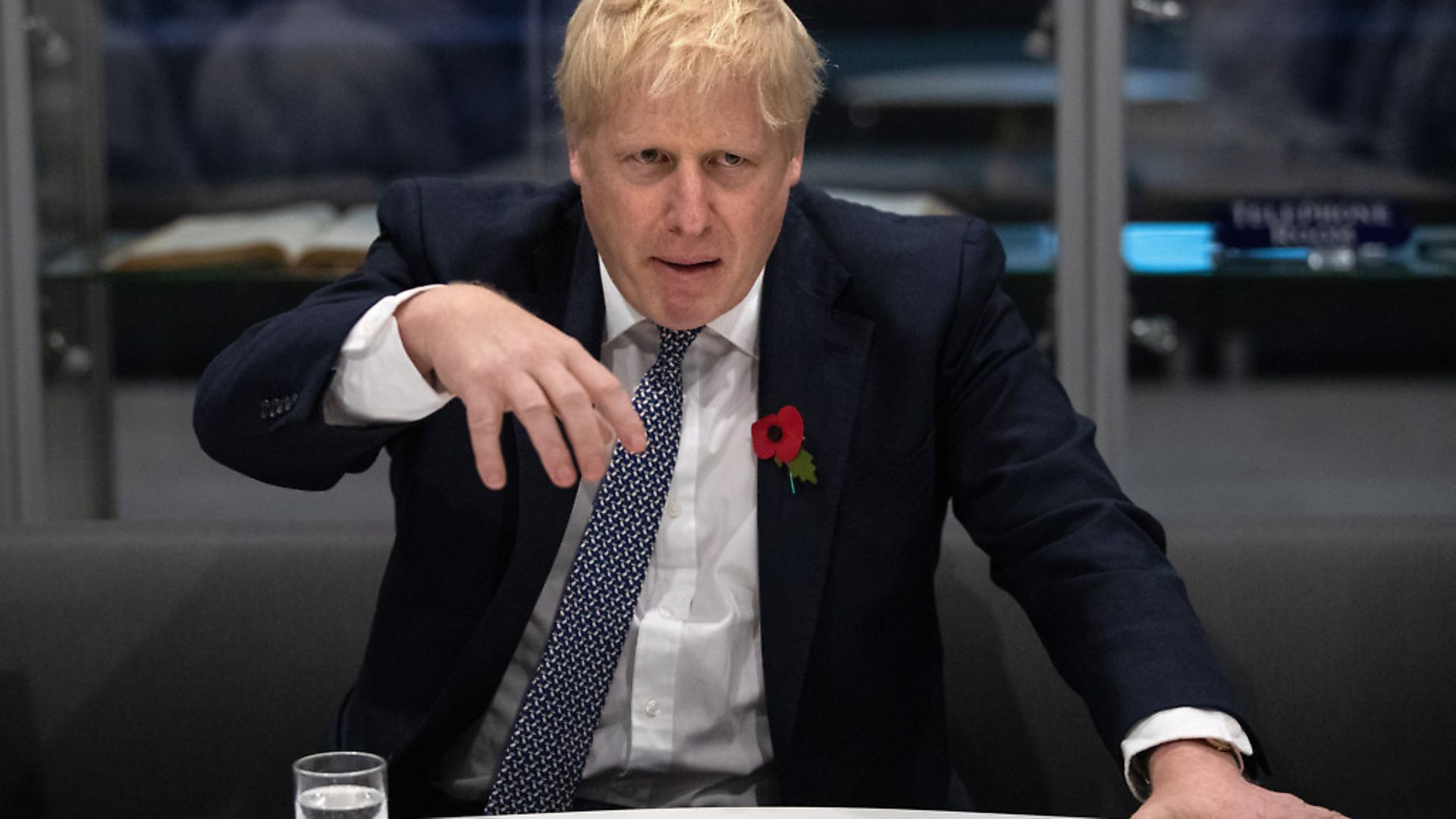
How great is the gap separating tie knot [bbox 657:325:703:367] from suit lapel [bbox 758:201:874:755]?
0.26ft

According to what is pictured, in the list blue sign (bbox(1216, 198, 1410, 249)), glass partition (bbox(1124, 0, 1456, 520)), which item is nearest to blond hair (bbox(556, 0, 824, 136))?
glass partition (bbox(1124, 0, 1456, 520))

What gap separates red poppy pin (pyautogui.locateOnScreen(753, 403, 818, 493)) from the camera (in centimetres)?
175

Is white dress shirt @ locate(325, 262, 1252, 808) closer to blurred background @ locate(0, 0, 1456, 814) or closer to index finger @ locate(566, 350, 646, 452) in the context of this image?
index finger @ locate(566, 350, 646, 452)

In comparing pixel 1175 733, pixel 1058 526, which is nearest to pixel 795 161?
pixel 1058 526

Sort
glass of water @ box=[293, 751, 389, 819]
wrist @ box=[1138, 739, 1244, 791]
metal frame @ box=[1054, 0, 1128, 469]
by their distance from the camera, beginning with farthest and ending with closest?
metal frame @ box=[1054, 0, 1128, 469]
wrist @ box=[1138, 739, 1244, 791]
glass of water @ box=[293, 751, 389, 819]

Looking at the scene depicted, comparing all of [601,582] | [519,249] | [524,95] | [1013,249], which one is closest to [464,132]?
[524,95]

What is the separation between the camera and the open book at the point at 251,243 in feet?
10.4

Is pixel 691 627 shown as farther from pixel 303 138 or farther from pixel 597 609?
pixel 303 138

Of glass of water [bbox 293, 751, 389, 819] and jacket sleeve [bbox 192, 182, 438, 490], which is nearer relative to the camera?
glass of water [bbox 293, 751, 389, 819]

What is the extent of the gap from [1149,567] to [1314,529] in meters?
0.58

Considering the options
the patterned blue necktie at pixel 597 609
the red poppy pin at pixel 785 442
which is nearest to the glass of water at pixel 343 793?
the patterned blue necktie at pixel 597 609

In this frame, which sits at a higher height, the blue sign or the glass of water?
the blue sign

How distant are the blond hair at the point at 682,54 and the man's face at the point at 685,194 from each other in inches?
0.5

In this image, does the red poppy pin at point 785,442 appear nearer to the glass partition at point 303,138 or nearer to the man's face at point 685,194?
the man's face at point 685,194
